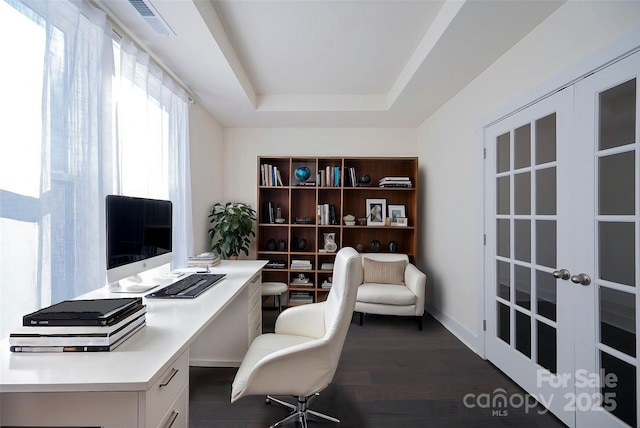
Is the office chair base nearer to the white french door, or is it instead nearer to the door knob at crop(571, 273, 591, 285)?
the white french door

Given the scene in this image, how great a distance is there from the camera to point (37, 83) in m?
1.24

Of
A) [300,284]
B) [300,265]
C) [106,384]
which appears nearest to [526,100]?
[106,384]

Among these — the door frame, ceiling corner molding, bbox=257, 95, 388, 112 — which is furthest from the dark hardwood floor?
ceiling corner molding, bbox=257, 95, 388, 112

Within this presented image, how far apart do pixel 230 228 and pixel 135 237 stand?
168cm

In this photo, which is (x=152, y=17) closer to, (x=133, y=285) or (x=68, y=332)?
(x=133, y=285)

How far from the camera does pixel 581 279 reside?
149 cm

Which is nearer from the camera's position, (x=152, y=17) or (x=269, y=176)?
(x=152, y=17)

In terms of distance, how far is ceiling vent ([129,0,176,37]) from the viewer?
1.57 metres

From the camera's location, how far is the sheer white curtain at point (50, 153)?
113cm

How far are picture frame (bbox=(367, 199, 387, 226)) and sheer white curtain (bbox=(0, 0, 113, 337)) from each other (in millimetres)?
2926

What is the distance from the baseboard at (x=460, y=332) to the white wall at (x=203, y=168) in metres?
2.93

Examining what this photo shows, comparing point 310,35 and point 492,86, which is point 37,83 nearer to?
point 310,35

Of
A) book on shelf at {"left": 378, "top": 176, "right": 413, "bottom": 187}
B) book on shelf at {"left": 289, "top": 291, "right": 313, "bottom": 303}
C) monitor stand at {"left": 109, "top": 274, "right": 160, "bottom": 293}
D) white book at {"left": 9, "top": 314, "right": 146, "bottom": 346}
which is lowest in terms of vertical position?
book on shelf at {"left": 289, "top": 291, "right": 313, "bottom": 303}

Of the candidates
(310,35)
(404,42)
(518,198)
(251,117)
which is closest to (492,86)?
(404,42)
